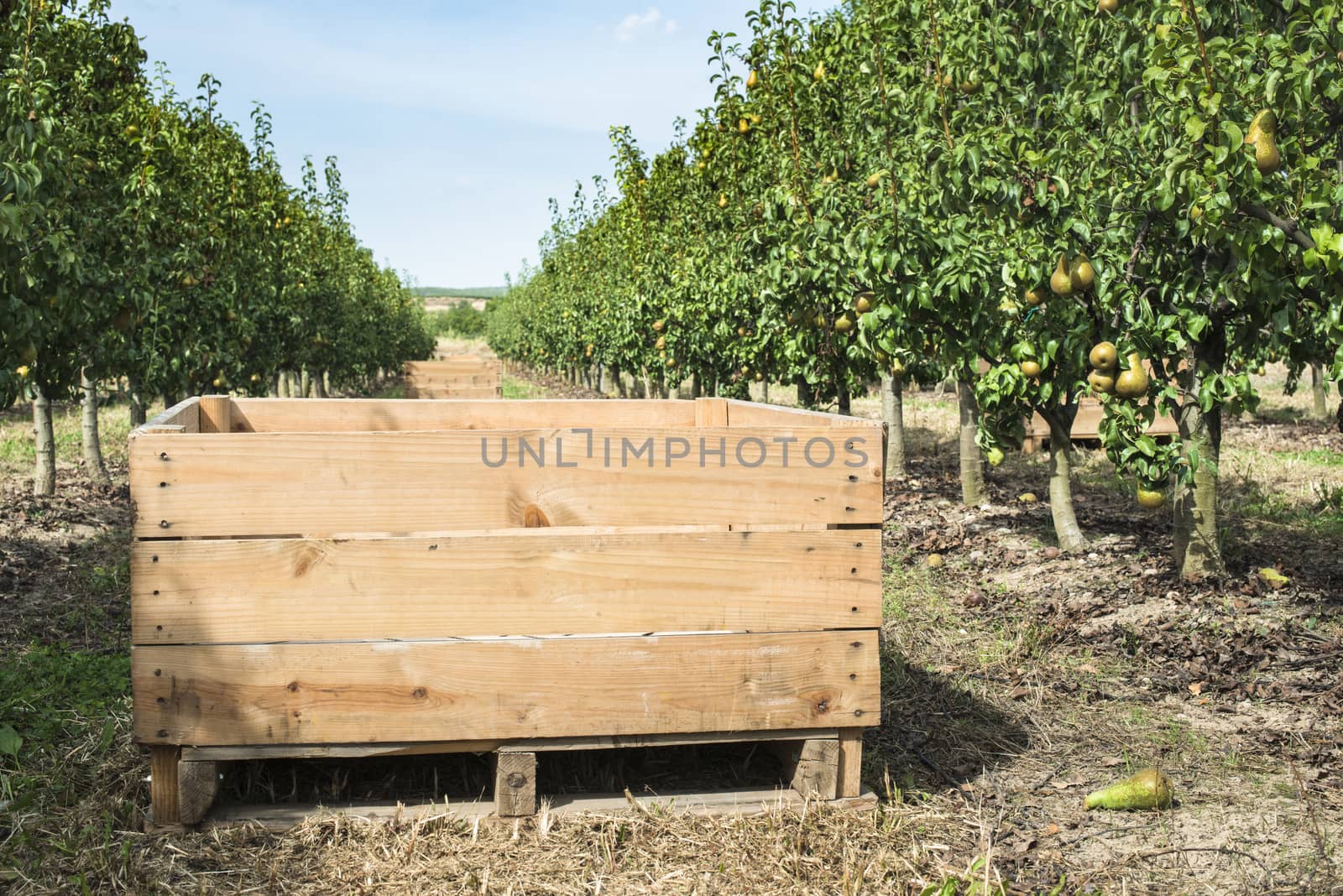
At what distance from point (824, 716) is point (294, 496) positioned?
5.38 ft

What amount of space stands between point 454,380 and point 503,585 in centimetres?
1684

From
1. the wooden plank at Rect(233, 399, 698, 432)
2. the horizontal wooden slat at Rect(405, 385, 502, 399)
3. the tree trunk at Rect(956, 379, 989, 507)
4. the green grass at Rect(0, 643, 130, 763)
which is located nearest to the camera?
the green grass at Rect(0, 643, 130, 763)

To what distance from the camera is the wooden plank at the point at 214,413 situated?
4270mm

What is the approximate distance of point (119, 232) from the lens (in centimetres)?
959

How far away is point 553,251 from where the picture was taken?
124 ft

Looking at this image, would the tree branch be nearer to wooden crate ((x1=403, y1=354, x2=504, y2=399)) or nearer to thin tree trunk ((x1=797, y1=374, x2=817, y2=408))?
thin tree trunk ((x1=797, y1=374, x2=817, y2=408))

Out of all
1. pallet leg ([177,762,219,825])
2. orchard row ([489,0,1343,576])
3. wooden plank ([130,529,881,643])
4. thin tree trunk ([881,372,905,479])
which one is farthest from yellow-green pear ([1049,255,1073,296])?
thin tree trunk ([881,372,905,479])

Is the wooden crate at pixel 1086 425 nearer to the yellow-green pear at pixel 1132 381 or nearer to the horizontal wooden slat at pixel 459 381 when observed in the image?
the yellow-green pear at pixel 1132 381

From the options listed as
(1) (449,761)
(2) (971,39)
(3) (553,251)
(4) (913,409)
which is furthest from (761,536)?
(3) (553,251)

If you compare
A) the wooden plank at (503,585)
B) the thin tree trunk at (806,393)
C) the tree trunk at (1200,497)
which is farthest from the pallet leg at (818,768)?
the thin tree trunk at (806,393)

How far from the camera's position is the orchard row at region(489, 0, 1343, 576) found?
4691 millimetres

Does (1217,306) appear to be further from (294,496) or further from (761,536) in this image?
(294,496)

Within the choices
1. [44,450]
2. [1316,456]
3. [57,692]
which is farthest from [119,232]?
[1316,456]

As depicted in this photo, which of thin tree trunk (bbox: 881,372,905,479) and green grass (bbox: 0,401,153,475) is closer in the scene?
thin tree trunk (bbox: 881,372,905,479)
